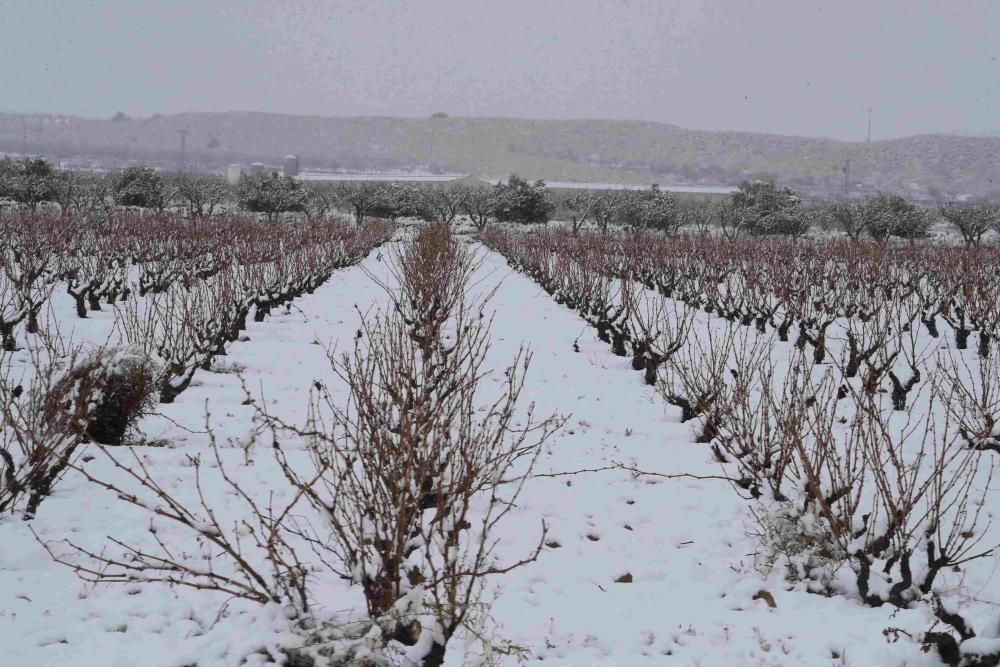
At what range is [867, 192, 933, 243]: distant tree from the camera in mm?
37188

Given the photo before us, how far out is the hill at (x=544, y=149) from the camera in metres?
111

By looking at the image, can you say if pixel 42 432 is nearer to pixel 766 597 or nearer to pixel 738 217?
pixel 766 597

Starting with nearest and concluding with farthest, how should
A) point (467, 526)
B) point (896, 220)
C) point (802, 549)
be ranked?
1. point (802, 549)
2. point (467, 526)
3. point (896, 220)

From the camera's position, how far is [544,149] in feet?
456

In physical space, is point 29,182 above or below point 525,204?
above

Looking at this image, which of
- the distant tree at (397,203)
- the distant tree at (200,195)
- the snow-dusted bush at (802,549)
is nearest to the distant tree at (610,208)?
the distant tree at (397,203)

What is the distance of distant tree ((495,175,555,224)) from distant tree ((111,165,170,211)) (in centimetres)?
2022

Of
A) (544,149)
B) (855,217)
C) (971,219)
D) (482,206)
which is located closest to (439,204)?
(482,206)

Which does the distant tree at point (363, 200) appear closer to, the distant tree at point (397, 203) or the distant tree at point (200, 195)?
the distant tree at point (397, 203)

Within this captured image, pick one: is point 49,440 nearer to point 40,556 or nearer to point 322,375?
point 40,556

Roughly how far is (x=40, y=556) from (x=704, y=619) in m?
3.51

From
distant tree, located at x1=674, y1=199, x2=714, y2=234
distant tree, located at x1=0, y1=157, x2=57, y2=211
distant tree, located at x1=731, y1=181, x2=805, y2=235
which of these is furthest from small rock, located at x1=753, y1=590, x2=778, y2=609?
distant tree, located at x1=674, y1=199, x2=714, y2=234

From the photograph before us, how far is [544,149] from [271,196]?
10238cm

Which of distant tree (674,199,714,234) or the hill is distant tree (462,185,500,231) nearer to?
distant tree (674,199,714,234)
